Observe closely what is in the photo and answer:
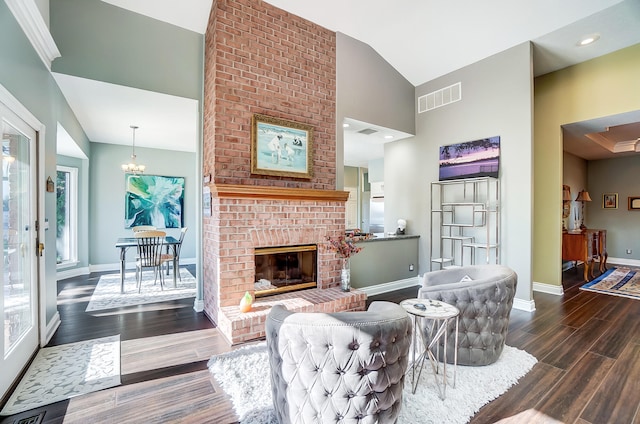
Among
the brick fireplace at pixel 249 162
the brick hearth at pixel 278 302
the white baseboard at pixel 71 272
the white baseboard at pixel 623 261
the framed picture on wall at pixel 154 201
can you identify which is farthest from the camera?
the white baseboard at pixel 623 261

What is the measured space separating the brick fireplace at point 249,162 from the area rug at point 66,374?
39.5 inches

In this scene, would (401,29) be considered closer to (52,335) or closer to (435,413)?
(435,413)

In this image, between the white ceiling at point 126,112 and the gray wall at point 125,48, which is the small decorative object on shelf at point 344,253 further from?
the white ceiling at point 126,112

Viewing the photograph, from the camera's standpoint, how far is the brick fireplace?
3273 mm

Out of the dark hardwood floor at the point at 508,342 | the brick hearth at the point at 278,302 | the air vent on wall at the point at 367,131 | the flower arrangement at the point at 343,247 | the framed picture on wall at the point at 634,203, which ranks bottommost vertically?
the dark hardwood floor at the point at 508,342

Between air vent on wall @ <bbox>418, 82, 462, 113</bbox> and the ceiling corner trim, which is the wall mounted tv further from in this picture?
the ceiling corner trim

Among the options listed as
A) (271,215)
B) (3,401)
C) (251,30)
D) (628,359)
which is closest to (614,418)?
(628,359)

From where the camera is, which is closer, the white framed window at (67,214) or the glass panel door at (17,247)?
the glass panel door at (17,247)

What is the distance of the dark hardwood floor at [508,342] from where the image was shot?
6.24 ft

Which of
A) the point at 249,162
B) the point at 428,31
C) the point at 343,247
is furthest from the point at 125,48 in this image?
the point at 428,31

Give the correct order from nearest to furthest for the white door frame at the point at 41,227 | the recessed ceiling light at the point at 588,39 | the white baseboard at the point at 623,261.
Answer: the white door frame at the point at 41,227
the recessed ceiling light at the point at 588,39
the white baseboard at the point at 623,261

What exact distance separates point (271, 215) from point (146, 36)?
2579 mm

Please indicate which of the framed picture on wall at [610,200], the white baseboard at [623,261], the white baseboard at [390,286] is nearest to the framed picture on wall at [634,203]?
the framed picture on wall at [610,200]

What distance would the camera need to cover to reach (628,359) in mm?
2592
